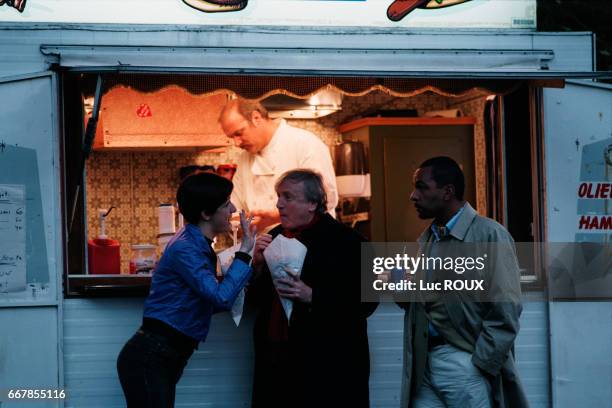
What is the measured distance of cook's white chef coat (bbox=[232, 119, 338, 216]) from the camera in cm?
788

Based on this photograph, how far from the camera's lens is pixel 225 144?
8.13m

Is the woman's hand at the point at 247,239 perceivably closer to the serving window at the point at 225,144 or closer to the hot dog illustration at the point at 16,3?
the serving window at the point at 225,144

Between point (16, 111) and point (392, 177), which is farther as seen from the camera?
point (392, 177)

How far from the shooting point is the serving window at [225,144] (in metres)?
6.56

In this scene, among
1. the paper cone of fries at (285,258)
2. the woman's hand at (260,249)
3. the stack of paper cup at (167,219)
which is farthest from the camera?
the stack of paper cup at (167,219)

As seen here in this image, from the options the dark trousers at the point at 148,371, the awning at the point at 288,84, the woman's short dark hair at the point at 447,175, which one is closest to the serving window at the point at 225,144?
the awning at the point at 288,84

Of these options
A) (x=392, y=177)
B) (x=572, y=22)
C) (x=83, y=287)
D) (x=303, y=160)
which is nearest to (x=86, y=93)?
(x=83, y=287)

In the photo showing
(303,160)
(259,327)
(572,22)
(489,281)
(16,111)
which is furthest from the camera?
(572,22)

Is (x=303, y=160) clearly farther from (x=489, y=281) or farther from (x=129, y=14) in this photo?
(x=489, y=281)

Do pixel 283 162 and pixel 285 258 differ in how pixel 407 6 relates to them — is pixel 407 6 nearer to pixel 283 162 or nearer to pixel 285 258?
pixel 283 162

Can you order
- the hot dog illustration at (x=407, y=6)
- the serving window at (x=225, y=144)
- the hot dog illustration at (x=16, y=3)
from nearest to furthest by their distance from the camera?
1. the hot dog illustration at (x=16, y=3)
2. the serving window at (x=225, y=144)
3. the hot dog illustration at (x=407, y=6)

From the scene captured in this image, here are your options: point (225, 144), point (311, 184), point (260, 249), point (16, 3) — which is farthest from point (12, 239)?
point (225, 144)

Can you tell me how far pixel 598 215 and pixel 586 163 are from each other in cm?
37

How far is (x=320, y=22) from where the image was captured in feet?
22.1
